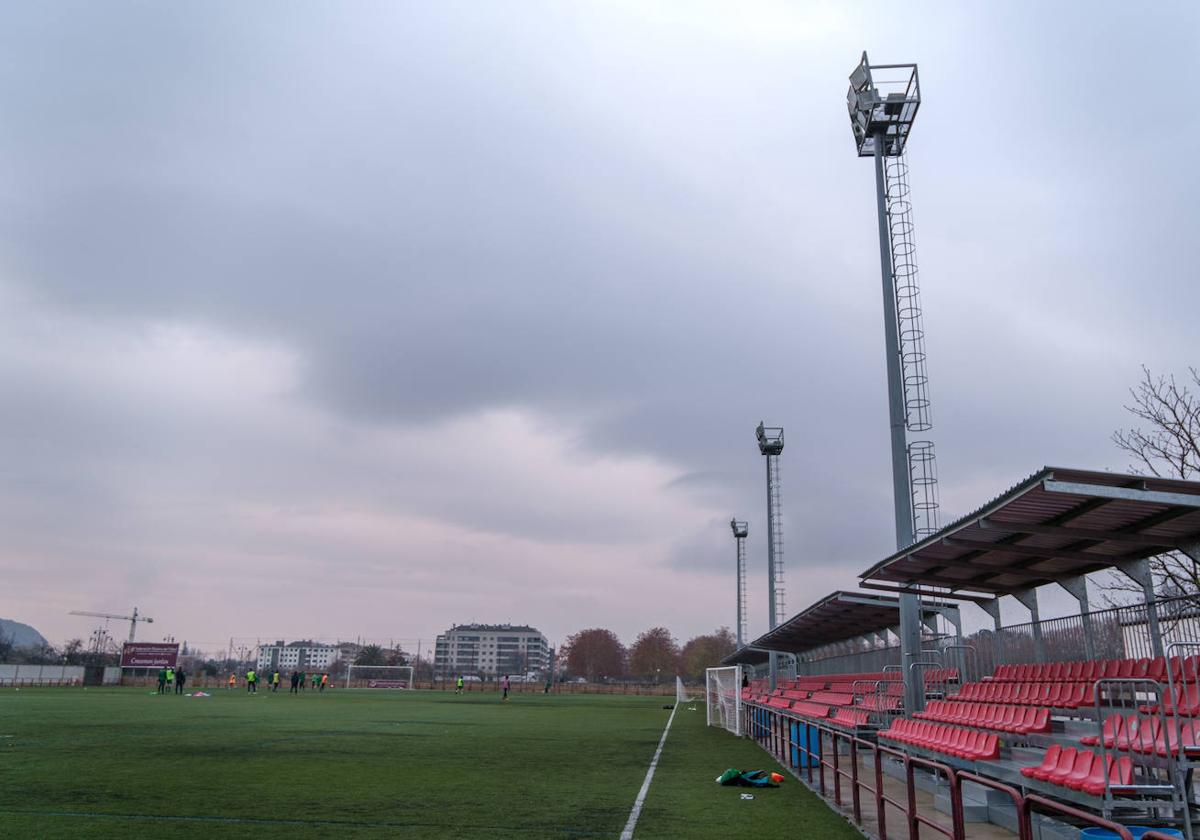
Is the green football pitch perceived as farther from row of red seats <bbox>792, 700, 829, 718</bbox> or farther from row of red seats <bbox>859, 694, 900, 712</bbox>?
row of red seats <bbox>859, 694, 900, 712</bbox>

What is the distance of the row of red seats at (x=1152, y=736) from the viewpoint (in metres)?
7.30

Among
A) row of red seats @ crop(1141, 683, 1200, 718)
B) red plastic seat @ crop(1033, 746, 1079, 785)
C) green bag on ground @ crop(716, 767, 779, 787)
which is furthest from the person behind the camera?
green bag on ground @ crop(716, 767, 779, 787)

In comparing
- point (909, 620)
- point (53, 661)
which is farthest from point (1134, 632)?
point (53, 661)

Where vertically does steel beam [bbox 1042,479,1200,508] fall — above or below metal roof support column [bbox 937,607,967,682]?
above

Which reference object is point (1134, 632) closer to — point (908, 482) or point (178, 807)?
point (908, 482)

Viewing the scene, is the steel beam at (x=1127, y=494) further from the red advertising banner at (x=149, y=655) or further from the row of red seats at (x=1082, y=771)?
the red advertising banner at (x=149, y=655)

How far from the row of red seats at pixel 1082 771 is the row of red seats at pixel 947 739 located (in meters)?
1.08

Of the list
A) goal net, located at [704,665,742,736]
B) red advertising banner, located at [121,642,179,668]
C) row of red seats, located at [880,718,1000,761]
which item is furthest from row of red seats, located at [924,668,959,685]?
red advertising banner, located at [121,642,179,668]

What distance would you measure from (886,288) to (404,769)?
1333cm

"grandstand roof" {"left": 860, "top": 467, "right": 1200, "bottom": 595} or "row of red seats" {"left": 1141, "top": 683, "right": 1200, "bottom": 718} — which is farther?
"grandstand roof" {"left": 860, "top": 467, "right": 1200, "bottom": 595}

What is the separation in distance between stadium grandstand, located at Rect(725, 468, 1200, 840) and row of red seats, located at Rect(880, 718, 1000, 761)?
0.03 m

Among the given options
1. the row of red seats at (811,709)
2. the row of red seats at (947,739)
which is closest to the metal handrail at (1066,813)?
the row of red seats at (947,739)

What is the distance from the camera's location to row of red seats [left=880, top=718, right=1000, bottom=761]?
9961mm

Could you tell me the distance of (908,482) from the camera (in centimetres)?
1719
